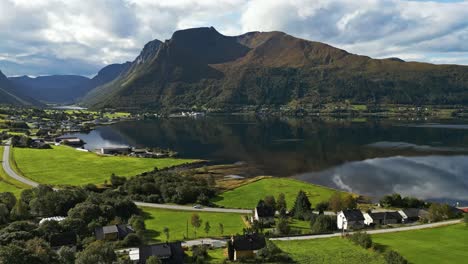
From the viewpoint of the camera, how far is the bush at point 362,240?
5662 cm

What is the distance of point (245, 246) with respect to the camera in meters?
53.4

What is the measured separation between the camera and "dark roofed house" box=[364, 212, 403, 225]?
7131cm

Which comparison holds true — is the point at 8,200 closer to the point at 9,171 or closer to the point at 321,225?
the point at 9,171

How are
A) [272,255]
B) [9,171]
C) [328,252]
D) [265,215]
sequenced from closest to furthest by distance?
1. [272,255]
2. [328,252]
3. [265,215]
4. [9,171]

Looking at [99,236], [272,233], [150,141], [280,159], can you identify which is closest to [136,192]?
[99,236]

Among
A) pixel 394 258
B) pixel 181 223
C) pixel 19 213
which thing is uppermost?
pixel 19 213

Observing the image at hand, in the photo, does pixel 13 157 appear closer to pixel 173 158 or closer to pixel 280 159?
pixel 173 158

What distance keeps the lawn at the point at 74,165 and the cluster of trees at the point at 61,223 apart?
2732 centimetres

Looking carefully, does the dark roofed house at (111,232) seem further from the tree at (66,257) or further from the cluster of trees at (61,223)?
the tree at (66,257)

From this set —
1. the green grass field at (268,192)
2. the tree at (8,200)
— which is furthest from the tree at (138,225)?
the green grass field at (268,192)

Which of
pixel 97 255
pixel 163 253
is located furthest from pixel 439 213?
pixel 97 255

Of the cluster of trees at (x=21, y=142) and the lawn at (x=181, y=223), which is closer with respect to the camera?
the lawn at (x=181, y=223)

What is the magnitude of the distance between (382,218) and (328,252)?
2178 centimetres

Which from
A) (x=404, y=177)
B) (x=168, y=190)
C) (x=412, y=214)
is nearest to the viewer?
(x=412, y=214)
